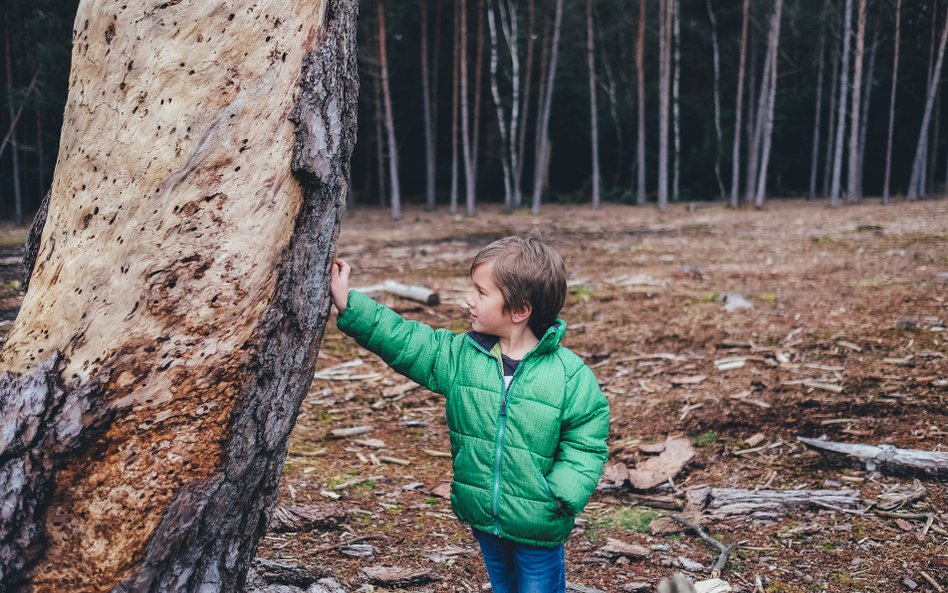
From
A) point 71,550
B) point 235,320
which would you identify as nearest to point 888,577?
point 235,320

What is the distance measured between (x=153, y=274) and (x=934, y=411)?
4802 mm

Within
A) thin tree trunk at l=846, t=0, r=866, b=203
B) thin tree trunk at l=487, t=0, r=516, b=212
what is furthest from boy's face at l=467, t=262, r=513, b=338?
thin tree trunk at l=487, t=0, r=516, b=212

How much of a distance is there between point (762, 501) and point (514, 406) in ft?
7.24

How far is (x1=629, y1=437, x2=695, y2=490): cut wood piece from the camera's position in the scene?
443cm

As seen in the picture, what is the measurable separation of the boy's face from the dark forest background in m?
24.8

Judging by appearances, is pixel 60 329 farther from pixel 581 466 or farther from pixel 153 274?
pixel 581 466

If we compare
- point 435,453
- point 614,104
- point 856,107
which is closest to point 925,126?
point 856,107

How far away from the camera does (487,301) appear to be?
103 inches

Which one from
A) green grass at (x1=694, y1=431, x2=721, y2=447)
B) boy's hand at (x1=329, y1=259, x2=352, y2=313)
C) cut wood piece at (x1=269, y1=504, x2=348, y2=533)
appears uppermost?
boy's hand at (x1=329, y1=259, x2=352, y2=313)

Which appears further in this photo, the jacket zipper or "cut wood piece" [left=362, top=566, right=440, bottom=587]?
"cut wood piece" [left=362, top=566, right=440, bottom=587]

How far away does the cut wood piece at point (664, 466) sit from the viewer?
443 cm

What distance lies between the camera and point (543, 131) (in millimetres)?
27438

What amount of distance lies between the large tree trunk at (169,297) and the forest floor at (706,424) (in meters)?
1.25

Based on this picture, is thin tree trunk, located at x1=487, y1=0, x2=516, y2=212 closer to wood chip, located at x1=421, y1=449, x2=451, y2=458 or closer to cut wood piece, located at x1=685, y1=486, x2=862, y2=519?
wood chip, located at x1=421, y1=449, x2=451, y2=458
